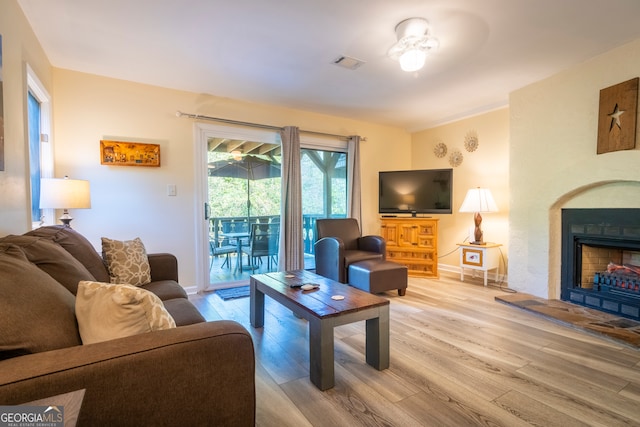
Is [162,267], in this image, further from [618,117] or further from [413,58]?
[618,117]

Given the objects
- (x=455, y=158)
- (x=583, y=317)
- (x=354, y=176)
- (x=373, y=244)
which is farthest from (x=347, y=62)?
(x=583, y=317)

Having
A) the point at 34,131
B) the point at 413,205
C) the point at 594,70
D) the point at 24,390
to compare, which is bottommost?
the point at 24,390

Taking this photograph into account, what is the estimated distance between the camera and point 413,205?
449cm

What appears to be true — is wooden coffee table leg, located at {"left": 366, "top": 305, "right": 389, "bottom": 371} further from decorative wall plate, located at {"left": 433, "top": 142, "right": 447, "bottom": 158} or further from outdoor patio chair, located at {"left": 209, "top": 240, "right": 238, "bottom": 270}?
decorative wall plate, located at {"left": 433, "top": 142, "right": 447, "bottom": 158}

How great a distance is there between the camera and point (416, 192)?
4473 mm

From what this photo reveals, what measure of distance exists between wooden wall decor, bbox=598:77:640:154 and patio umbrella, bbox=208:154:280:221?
3.41m

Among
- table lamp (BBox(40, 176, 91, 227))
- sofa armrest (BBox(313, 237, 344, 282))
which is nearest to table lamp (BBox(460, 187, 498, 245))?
sofa armrest (BBox(313, 237, 344, 282))

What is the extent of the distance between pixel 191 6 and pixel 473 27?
2.01 metres

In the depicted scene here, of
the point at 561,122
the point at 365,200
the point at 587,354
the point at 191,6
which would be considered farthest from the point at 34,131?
the point at 561,122

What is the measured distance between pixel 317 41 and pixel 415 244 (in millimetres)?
2934

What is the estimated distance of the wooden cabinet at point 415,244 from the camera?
13.8ft

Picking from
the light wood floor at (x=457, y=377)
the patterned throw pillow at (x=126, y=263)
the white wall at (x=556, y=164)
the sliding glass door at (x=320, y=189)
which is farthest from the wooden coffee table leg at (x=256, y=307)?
the white wall at (x=556, y=164)

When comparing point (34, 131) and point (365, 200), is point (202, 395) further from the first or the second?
point (365, 200)

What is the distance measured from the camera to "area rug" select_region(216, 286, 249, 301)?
3.42 meters
